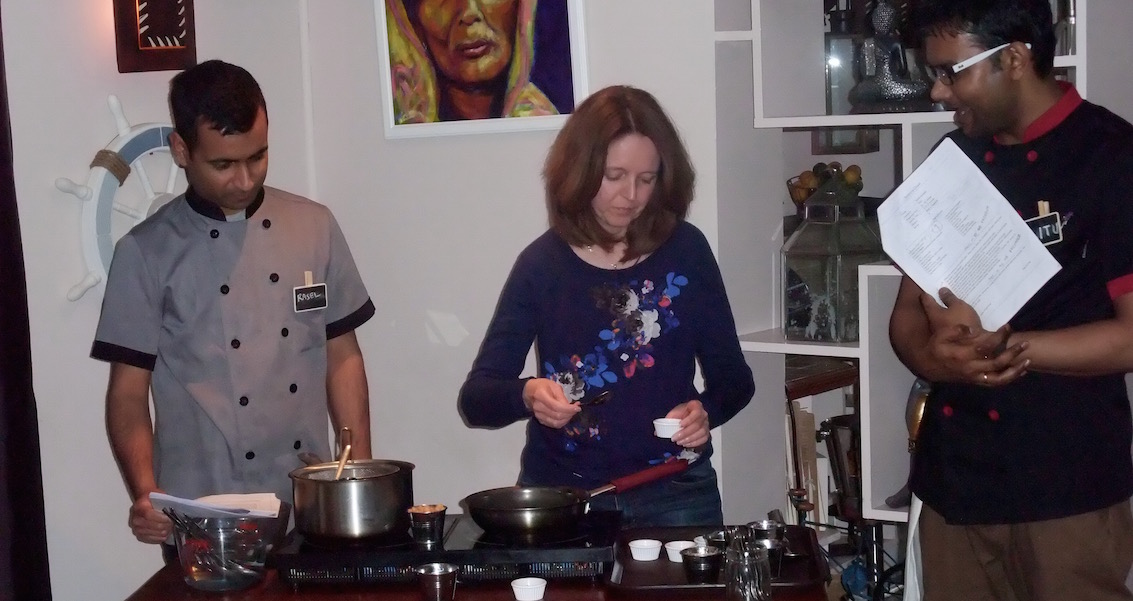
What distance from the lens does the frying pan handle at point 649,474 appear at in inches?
74.9

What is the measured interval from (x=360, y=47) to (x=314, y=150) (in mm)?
308

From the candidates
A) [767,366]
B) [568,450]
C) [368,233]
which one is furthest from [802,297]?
[368,233]

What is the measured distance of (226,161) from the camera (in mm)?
2209

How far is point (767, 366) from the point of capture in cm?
285

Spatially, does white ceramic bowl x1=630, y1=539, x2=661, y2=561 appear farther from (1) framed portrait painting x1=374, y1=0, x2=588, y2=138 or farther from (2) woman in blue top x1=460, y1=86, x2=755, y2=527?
(1) framed portrait painting x1=374, y1=0, x2=588, y2=138

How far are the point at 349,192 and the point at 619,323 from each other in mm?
1218

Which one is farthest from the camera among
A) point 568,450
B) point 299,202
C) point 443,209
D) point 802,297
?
point 443,209

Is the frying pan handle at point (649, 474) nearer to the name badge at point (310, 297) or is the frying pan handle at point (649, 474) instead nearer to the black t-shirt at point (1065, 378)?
the black t-shirt at point (1065, 378)

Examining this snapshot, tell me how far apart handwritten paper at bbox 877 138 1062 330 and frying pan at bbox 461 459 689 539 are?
0.61 metres

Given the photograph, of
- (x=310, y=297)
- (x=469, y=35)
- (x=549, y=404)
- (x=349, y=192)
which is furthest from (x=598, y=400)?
(x=349, y=192)

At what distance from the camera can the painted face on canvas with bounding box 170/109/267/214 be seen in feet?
7.18

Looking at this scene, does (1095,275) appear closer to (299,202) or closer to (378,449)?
(299,202)

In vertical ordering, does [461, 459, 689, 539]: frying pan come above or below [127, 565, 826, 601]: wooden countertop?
above

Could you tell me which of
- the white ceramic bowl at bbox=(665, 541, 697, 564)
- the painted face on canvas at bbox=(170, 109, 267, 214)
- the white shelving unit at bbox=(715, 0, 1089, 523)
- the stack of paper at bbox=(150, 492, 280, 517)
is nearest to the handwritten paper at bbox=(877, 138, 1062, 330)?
the white ceramic bowl at bbox=(665, 541, 697, 564)
